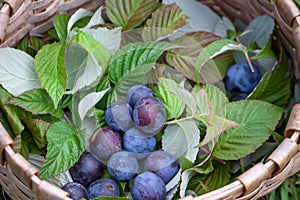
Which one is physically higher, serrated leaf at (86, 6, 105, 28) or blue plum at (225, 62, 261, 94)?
serrated leaf at (86, 6, 105, 28)

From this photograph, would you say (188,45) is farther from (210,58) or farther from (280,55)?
(280,55)

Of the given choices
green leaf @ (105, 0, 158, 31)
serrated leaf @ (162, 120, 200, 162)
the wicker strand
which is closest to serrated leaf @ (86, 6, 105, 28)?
green leaf @ (105, 0, 158, 31)

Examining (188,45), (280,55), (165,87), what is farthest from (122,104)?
(280,55)

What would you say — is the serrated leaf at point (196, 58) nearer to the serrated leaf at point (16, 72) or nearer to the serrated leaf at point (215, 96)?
the serrated leaf at point (215, 96)

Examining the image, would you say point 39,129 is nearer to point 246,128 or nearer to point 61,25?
point 61,25

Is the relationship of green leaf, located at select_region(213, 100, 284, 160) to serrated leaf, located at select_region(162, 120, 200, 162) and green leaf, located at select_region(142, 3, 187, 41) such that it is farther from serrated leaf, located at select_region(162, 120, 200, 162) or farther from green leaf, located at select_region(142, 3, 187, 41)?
green leaf, located at select_region(142, 3, 187, 41)

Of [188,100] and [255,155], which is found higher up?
[188,100]
